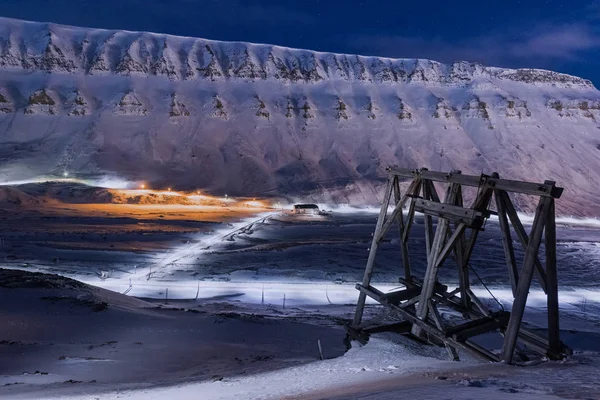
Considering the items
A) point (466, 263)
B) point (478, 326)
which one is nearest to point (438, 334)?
point (478, 326)

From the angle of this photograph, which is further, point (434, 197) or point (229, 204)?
point (229, 204)

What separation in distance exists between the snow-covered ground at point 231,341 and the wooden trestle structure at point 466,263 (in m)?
0.41

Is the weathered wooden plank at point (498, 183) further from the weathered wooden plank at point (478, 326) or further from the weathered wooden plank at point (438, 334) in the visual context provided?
the weathered wooden plank at point (438, 334)

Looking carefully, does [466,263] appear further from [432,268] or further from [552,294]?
[552,294]

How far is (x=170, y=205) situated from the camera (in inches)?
1882

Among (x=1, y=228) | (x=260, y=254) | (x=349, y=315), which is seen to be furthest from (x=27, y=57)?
(x=349, y=315)

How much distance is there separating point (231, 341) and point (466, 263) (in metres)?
3.78

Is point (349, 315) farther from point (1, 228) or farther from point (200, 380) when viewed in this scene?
point (1, 228)

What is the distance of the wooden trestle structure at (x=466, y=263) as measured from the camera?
581 centimetres

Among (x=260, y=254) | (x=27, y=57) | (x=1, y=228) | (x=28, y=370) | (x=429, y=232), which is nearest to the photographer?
(x=28, y=370)

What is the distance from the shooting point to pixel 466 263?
25.0 feet

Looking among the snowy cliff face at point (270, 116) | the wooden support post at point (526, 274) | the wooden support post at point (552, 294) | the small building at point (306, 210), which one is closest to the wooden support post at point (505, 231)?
the wooden support post at point (552, 294)

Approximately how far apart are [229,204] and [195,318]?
143ft

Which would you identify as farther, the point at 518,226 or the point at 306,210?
the point at 306,210
